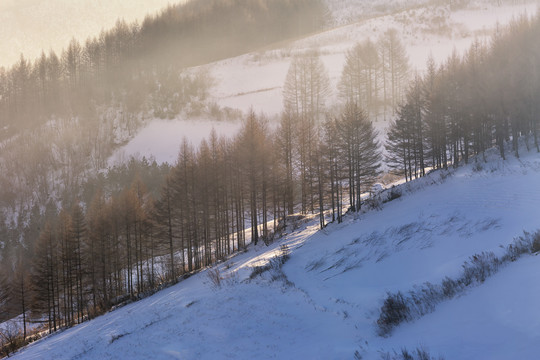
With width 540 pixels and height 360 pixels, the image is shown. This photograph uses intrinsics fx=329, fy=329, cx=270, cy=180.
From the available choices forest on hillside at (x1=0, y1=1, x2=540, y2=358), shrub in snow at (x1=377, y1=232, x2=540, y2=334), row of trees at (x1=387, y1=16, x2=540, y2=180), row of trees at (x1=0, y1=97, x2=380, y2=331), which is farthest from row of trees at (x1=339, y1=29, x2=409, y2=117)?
shrub in snow at (x1=377, y1=232, x2=540, y2=334)

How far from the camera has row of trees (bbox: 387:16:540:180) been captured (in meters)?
30.4

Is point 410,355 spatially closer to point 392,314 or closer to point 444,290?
point 392,314

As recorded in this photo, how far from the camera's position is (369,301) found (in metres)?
10.4

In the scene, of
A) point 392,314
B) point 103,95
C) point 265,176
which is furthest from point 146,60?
point 392,314

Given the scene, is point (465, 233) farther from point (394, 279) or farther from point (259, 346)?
point (259, 346)

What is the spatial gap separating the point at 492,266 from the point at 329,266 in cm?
812

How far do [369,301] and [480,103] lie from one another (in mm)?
30868

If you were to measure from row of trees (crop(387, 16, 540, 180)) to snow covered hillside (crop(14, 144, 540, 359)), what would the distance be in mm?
16217

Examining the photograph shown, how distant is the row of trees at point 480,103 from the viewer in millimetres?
30406

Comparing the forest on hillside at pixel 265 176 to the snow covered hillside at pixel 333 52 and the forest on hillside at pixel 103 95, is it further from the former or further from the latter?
the snow covered hillside at pixel 333 52

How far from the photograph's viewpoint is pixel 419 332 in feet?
21.2

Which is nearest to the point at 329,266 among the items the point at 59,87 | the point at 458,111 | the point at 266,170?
the point at 266,170

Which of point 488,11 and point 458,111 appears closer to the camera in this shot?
point 458,111

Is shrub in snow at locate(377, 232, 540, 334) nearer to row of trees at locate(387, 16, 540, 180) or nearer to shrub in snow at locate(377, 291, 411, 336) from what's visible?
shrub in snow at locate(377, 291, 411, 336)
